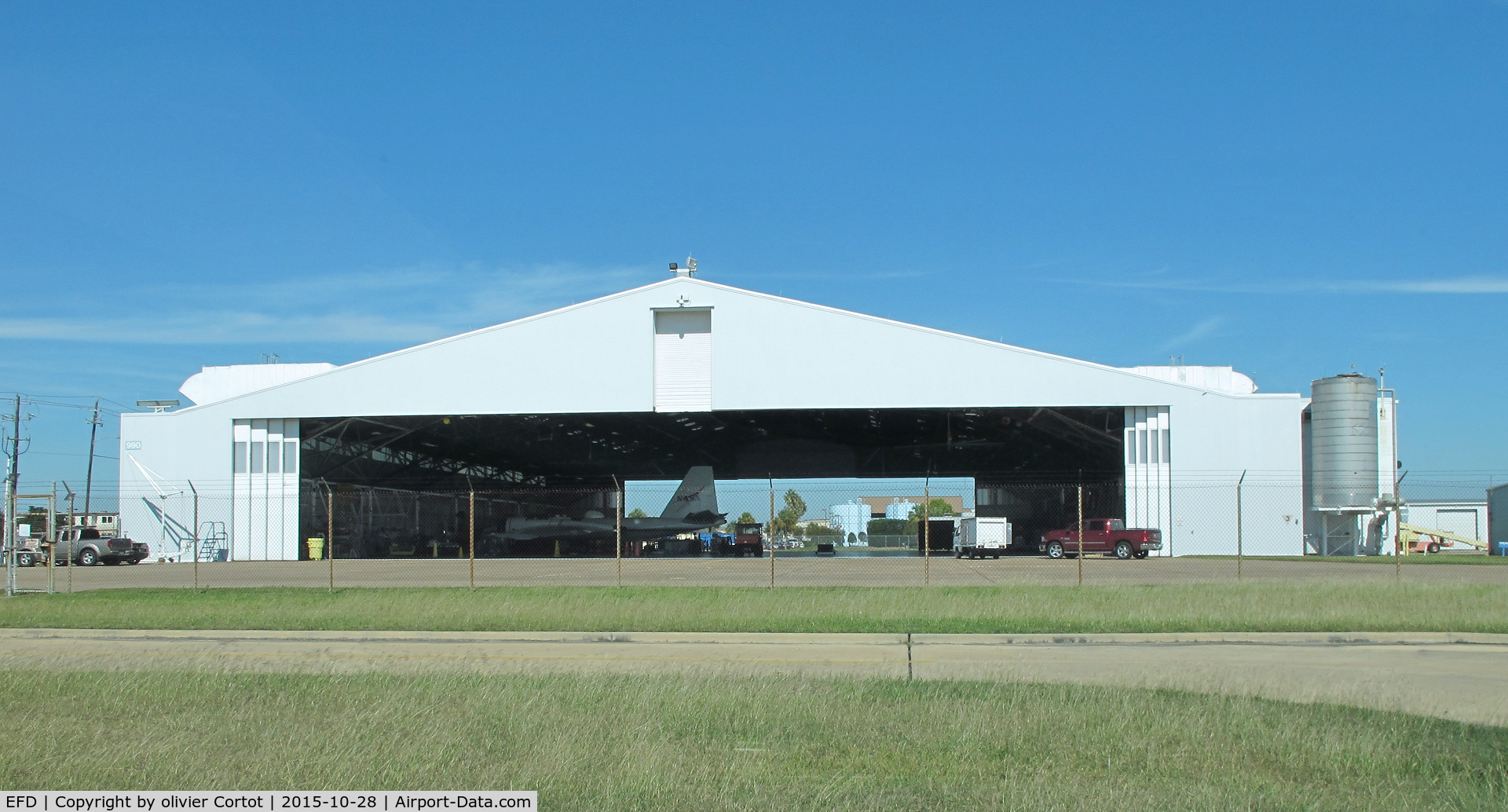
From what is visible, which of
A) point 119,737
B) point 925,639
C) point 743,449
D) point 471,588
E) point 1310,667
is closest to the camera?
point 119,737

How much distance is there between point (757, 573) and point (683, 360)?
14.7 m

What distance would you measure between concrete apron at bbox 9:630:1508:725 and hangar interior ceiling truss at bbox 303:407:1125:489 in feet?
100

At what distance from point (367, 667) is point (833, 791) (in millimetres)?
A: 7558

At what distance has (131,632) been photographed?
687 inches

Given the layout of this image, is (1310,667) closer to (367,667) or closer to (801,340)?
(367,667)

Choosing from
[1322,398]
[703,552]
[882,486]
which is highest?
[1322,398]

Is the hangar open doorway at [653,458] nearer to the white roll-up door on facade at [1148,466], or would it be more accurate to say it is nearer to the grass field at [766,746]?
the white roll-up door on facade at [1148,466]

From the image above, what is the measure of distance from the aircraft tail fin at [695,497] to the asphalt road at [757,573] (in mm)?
15433

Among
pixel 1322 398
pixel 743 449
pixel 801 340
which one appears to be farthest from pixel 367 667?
pixel 743 449

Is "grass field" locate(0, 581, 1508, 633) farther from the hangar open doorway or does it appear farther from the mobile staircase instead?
the mobile staircase

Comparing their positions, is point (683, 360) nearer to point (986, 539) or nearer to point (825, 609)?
point (986, 539)

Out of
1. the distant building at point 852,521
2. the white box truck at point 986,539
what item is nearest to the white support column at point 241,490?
the white box truck at point 986,539

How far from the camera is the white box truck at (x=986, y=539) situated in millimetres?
50031

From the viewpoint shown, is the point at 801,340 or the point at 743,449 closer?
the point at 801,340
